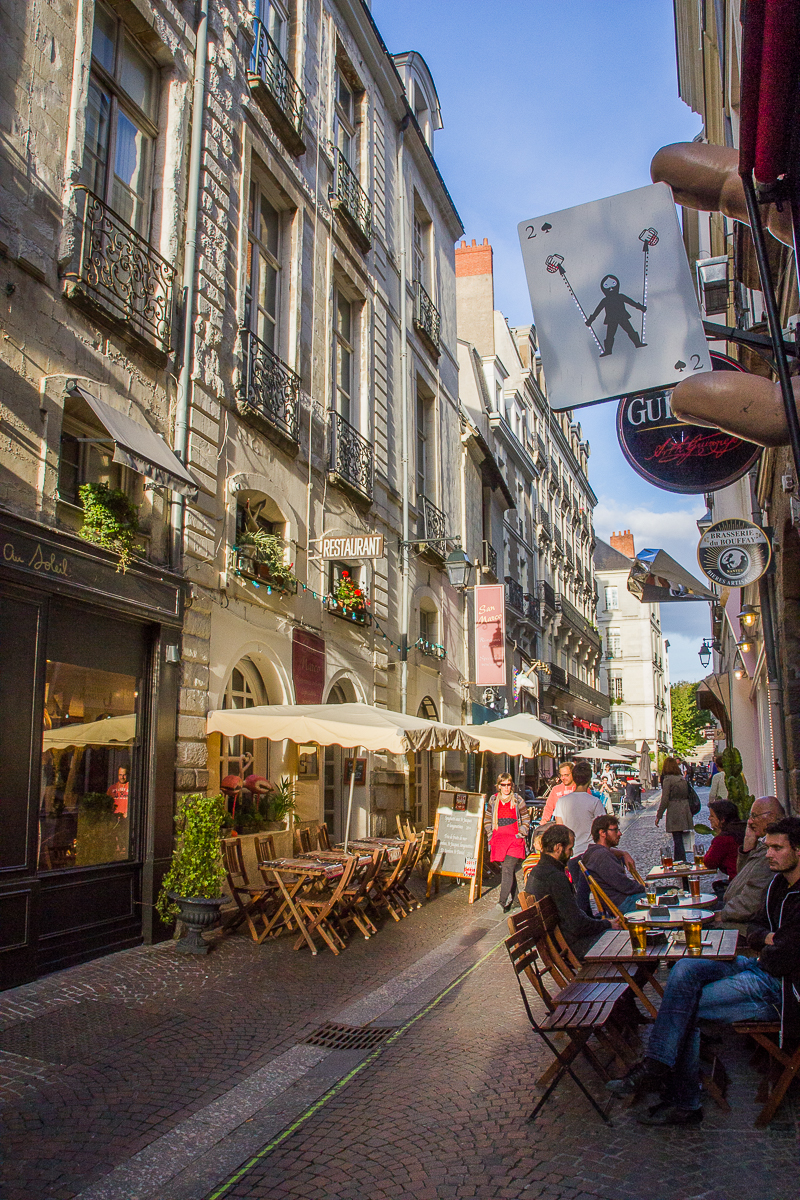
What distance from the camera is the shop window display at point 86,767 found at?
24.6ft

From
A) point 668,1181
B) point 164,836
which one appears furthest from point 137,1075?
point 164,836

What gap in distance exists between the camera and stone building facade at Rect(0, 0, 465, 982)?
744 centimetres

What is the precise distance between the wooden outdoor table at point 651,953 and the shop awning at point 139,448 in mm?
5453

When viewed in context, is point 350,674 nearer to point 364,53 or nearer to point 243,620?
point 243,620

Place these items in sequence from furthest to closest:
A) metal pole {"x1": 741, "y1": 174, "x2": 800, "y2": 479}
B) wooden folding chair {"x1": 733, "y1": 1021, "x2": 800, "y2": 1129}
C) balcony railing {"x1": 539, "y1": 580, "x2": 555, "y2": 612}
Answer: balcony railing {"x1": 539, "y1": 580, "x2": 555, "y2": 612}
wooden folding chair {"x1": 733, "y1": 1021, "x2": 800, "y2": 1129}
metal pole {"x1": 741, "y1": 174, "x2": 800, "y2": 479}

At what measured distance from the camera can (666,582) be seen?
1108 centimetres

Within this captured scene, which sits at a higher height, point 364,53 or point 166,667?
point 364,53

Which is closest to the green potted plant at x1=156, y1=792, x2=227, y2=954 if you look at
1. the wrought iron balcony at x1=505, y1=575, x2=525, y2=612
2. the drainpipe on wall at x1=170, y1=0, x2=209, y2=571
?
the drainpipe on wall at x1=170, y1=0, x2=209, y2=571

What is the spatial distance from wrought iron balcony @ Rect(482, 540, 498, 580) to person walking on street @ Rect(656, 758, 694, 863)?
1270cm

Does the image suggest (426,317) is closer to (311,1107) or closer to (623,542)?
(311,1107)

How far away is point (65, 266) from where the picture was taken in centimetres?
791

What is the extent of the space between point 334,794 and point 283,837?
9.94 ft

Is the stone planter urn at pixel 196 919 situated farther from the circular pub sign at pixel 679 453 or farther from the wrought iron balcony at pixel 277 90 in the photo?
the wrought iron balcony at pixel 277 90

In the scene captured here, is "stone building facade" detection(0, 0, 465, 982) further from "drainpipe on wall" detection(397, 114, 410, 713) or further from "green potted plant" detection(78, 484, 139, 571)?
"drainpipe on wall" detection(397, 114, 410, 713)
